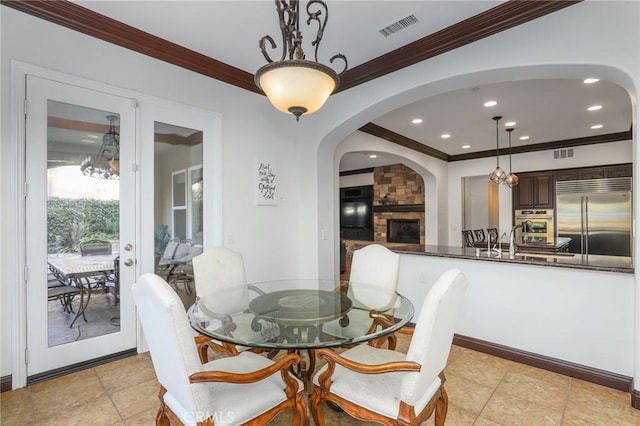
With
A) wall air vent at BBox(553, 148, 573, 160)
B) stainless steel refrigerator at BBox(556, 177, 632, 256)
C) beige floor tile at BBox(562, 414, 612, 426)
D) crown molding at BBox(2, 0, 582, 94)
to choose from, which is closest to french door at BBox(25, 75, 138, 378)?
crown molding at BBox(2, 0, 582, 94)

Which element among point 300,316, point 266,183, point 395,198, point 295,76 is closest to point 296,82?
point 295,76

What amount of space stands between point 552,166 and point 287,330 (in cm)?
694

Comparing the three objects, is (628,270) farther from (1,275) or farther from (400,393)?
(1,275)

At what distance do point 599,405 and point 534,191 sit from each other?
5336 millimetres

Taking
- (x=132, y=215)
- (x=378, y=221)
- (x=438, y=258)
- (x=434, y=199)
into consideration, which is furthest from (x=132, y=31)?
(x=378, y=221)

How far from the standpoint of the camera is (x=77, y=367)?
2.55 meters

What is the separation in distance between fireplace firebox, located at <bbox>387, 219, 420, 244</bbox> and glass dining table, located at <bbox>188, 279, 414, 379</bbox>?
5.73 meters

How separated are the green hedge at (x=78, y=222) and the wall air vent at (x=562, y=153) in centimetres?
758

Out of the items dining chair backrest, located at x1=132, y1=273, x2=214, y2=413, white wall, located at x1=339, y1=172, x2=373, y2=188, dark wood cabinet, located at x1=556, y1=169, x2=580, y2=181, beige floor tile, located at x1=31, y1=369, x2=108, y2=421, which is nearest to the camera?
dining chair backrest, located at x1=132, y1=273, x2=214, y2=413

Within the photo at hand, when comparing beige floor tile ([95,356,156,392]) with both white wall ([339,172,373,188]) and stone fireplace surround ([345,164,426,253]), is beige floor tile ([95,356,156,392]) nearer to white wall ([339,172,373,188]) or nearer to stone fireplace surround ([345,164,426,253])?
stone fireplace surround ([345,164,426,253])

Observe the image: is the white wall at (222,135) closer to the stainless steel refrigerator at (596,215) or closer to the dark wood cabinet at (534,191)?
the dark wood cabinet at (534,191)

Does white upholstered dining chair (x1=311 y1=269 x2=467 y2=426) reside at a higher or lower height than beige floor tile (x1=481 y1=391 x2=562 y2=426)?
higher

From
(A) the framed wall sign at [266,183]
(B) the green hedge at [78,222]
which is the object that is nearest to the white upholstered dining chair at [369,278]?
(A) the framed wall sign at [266,183]

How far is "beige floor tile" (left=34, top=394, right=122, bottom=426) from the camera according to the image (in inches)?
77.1
